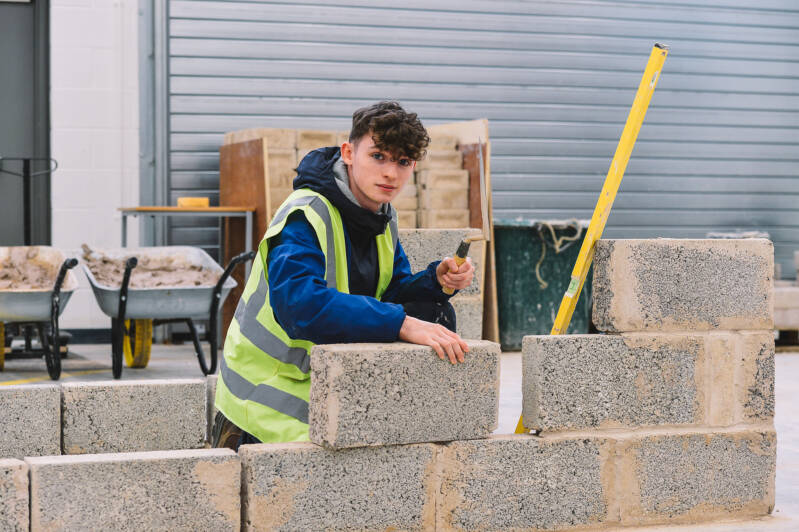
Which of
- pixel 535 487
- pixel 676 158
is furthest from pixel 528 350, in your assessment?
pixel 676 158

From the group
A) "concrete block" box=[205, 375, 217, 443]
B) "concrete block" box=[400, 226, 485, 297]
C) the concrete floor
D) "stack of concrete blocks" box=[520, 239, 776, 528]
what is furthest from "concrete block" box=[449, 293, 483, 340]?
"stack of concrete blocks" box=[520, 239, 776, 528]

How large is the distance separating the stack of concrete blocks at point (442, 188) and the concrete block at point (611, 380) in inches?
228

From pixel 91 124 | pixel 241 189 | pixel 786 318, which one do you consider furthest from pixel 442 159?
pixel 786 318

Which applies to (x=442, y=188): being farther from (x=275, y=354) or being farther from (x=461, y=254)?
(x=275, y=354)

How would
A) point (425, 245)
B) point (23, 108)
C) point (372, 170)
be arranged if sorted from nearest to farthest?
point (372, 170) → point (425, 245) → point (23, 108)

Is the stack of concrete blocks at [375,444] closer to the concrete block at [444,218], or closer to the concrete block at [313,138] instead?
the concrete block at [444,218]

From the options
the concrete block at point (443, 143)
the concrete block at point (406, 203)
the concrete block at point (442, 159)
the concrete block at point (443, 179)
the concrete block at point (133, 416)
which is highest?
→ the concrete block at point (443, 143)

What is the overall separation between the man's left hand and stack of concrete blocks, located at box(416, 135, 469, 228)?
19.4 ft

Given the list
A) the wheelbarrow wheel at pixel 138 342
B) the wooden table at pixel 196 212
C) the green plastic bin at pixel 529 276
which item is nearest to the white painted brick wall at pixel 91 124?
the wooden table at pixel 196 212

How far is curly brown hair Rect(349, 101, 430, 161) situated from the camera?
3.42 metres

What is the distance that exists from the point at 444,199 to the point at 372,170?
248 inches

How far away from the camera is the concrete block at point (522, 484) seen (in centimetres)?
354

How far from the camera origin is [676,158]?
11938 mm

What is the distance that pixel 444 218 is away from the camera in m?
9.72
